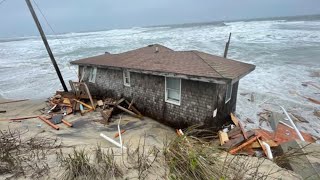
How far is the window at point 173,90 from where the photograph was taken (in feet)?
32.3

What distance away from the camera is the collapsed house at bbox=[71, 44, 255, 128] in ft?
29.7

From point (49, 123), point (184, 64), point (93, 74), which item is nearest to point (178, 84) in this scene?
point (184, 64)

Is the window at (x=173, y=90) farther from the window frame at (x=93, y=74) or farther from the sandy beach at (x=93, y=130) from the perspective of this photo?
the window frame at (x=93, y=74)

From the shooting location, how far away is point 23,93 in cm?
1750

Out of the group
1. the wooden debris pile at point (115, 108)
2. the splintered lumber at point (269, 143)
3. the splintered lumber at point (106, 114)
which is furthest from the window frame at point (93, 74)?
the splintered lumber at point (269, 143)

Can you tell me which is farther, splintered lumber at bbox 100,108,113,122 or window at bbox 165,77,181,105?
splintered lumber at bbox 100,108,113,122

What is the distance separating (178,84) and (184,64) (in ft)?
2.97

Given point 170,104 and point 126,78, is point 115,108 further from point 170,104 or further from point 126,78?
point 170,104

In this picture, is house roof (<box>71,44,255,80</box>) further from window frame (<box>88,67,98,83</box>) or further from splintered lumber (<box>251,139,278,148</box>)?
splintered lumber (<box>251,139,278,148</box>)

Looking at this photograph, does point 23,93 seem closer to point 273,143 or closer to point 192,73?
point 192,73

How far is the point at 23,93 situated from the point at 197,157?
17.0 meters

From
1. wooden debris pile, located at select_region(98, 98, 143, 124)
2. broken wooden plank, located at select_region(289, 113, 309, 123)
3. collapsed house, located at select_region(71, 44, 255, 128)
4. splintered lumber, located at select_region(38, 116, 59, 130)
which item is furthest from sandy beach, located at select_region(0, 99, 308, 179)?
broken wooden plank, located at select_region(289, 113, 309, 123)

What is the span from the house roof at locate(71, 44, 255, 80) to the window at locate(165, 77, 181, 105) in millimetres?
558

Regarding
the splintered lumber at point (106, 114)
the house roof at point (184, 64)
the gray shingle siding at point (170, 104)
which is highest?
the house roof at point (184, 64)
